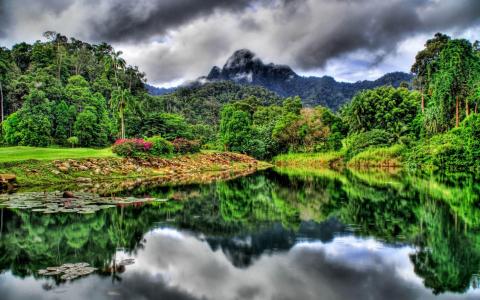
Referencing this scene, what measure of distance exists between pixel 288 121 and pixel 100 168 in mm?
45790

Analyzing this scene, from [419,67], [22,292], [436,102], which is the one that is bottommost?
[22,292]

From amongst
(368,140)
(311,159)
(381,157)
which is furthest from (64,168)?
(311,159)

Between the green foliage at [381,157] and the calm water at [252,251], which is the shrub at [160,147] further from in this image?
the green foliage at [381,157]

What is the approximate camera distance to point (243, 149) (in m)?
68.9

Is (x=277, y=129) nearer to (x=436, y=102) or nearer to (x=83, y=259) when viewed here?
(x=436, y=102)

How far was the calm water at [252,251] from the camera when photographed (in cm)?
865

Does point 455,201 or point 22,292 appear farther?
point 455,201

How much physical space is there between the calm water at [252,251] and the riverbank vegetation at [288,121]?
26.2m

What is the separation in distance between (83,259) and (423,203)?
17009 mm

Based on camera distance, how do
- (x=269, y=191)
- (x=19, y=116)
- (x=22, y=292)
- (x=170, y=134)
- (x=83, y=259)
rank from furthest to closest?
(x=170, y=134), (x=19, y=116), (x=269, y=191), (x=83, y=259), (x=22, y=292)

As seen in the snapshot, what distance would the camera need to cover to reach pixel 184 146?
5022cm

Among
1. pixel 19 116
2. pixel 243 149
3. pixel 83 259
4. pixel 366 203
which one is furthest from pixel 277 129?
pixel 83 259

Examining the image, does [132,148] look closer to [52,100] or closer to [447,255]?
[52,100]

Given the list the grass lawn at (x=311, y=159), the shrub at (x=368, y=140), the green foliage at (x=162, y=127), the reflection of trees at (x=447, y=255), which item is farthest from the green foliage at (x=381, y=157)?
the reflection of trees at (x=447, y=255)
